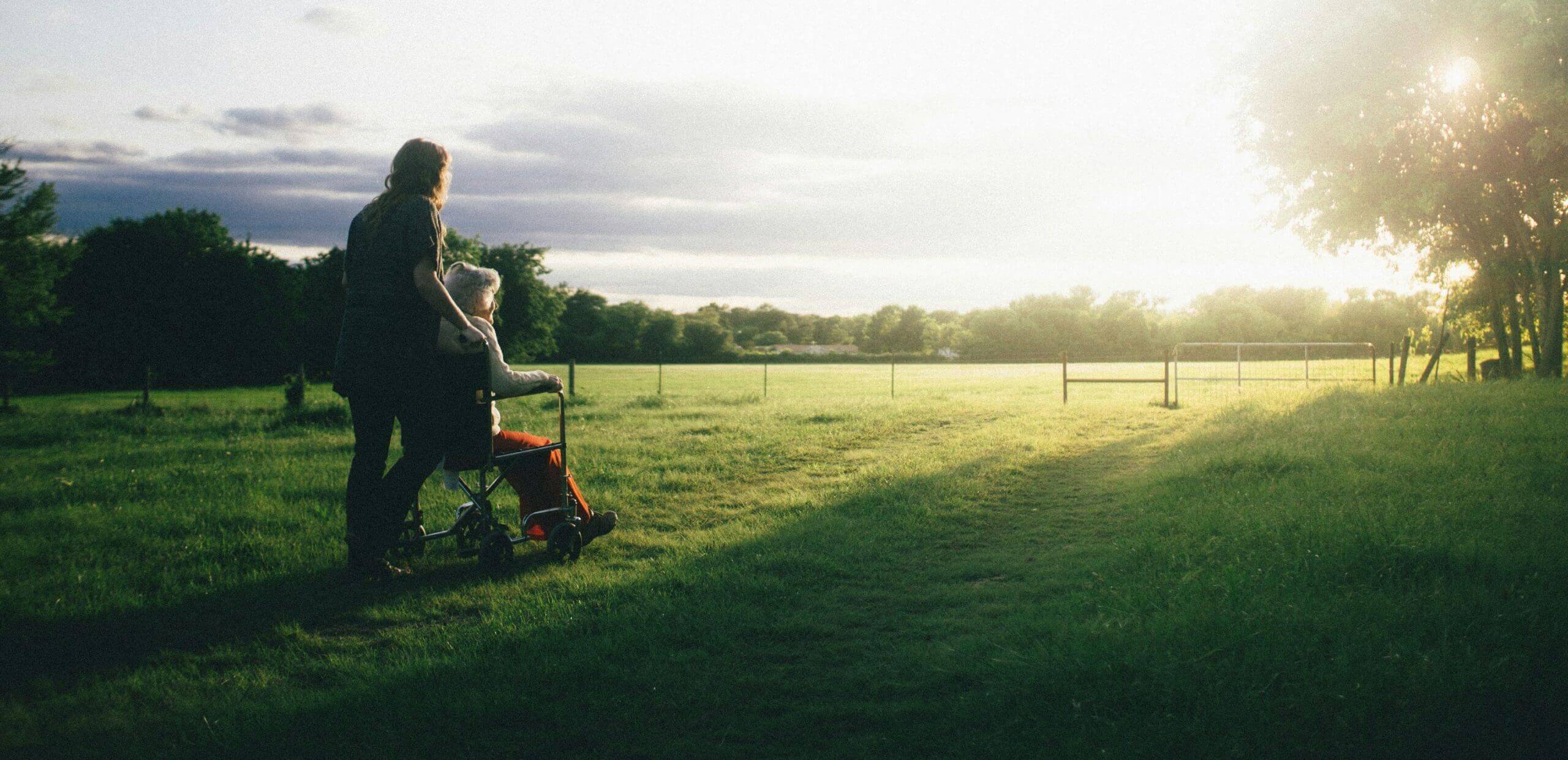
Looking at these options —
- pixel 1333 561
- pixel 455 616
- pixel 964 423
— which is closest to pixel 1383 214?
pixel 964 423

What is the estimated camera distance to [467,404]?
449 centimetres

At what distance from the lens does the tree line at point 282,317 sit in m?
28.4

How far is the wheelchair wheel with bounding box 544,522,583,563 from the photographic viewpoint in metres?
5.02

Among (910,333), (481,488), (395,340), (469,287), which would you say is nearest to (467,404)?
(395,340)

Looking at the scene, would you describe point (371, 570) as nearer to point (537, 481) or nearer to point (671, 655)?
point (537, 481)

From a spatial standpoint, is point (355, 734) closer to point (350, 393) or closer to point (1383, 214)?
point (350, 393)

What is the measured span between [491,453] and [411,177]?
63.1 inches

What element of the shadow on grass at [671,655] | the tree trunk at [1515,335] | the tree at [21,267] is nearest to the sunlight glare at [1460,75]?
the tree trunk at [1515,335]

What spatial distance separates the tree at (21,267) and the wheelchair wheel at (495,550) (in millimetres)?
30486

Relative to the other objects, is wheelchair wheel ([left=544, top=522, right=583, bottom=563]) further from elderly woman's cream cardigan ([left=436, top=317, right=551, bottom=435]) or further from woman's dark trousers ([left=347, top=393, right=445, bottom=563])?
woman's dark trousers ([left=347, top=393, right=445, bottom=563])

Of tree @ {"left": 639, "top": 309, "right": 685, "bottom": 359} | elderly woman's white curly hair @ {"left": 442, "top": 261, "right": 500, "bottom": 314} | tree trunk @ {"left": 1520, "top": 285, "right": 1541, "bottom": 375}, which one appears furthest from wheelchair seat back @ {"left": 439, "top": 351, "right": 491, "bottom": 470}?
tree @ {"left": 639, "top": 309, "right": 685, "bottom": 359}

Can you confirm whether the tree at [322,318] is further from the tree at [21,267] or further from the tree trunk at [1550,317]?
the tree trunk at [1550,317]

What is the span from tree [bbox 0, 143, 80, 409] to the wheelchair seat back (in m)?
30.7

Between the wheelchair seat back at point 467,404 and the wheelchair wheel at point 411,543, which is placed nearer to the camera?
the wheelchair seat back at point 467,404
